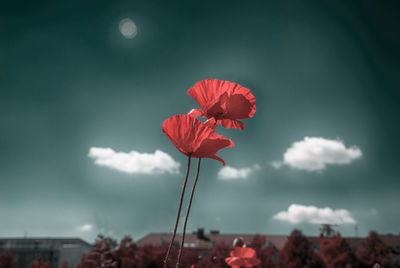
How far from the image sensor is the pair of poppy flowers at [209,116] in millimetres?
846

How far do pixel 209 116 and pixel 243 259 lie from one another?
2.72 feet

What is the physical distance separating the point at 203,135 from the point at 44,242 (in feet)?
154

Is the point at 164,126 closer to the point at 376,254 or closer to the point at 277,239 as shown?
the point at 376,254

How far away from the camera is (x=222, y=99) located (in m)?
0.95

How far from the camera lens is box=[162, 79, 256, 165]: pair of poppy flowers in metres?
0.85

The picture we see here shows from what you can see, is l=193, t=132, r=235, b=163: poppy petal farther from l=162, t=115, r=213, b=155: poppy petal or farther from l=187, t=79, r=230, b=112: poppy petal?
l=187, t=79, r=230, b=112: poppy petal

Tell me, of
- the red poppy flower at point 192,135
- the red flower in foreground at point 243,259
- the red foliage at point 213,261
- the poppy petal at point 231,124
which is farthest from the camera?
the red foliage at point 213,261

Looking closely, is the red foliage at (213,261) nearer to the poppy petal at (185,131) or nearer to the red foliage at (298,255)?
the poppy petal at (185,131)

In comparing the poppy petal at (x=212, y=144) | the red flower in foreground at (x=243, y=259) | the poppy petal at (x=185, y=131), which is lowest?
the red flower in foreground at (x=243, y=259)

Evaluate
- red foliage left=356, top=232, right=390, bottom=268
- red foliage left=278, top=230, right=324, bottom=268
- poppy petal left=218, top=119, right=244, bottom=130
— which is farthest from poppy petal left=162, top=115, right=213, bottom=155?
red foliage left=356, top=232, right=390, bottom=268

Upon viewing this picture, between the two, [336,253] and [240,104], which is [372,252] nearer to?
[336,253]

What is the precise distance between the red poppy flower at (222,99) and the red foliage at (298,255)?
90.5ft

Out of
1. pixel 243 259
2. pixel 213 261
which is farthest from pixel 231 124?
pixel 213 261

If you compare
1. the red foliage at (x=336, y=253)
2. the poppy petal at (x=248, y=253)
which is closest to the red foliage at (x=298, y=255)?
the red foliage at (x=336, y=253)
